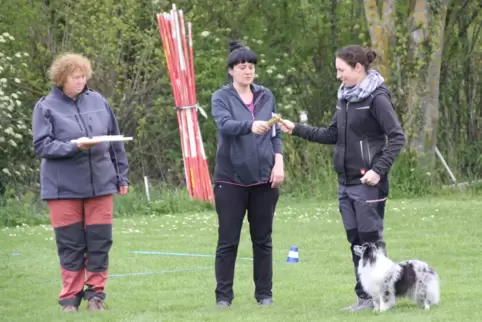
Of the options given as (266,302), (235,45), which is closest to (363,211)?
(266,302)

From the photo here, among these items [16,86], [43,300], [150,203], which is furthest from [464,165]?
[43,300]

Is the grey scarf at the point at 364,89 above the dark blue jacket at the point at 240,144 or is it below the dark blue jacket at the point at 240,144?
above

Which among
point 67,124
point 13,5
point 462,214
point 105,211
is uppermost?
point 13,5

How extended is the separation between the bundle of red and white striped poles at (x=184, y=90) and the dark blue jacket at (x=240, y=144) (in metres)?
9.60

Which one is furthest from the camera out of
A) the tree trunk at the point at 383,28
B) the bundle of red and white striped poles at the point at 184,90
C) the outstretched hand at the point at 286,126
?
the tree trunk at the point at 383,28

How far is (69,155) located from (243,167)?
1161 mm

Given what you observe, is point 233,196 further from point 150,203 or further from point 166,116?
point 166,116

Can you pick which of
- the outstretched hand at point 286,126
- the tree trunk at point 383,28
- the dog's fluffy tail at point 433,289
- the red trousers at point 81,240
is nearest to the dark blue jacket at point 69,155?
the red trousers at point 81,240

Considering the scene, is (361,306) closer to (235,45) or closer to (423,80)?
(235,45)

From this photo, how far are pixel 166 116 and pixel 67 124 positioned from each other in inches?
527

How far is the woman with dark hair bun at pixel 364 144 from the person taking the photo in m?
7.17

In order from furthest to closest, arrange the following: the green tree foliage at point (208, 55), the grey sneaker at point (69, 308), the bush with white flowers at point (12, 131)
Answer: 1. the green tree foliage at point (208, 55)
2. the bush with white flowers at point (12, 131)
3. the grey sneaker at point (69, 308)

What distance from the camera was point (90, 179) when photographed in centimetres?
776

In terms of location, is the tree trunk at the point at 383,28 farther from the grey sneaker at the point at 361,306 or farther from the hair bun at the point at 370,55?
the grey sneaker at the point at 361,306
